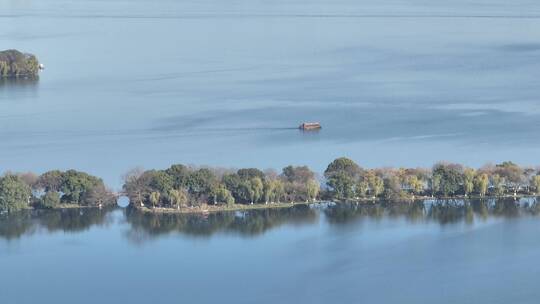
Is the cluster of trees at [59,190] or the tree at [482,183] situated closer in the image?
the cluster of trees at [59,190]

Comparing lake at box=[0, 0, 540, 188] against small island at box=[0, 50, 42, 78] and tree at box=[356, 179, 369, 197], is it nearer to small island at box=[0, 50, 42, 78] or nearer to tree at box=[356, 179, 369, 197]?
small island at box=[0, 50, 42, 78]

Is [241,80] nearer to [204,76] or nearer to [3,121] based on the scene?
[204,76]

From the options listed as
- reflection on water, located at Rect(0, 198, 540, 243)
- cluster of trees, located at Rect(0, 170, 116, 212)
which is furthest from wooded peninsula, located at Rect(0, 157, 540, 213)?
reflection on water, located at Rect(0, 198, 540, 243)

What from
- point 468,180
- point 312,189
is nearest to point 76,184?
point 312,189

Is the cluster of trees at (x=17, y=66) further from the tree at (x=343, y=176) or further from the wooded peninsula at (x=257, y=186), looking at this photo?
the tree at (x=343, y=176)

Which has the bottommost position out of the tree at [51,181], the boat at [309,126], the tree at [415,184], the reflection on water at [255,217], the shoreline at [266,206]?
the reflection on water at [255,217]

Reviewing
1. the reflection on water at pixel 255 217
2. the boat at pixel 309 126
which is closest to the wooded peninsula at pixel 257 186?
the reflection on water at pixel 255 217

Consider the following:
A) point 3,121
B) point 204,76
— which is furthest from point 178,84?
point 3,121

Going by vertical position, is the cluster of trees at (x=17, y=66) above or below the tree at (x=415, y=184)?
above
